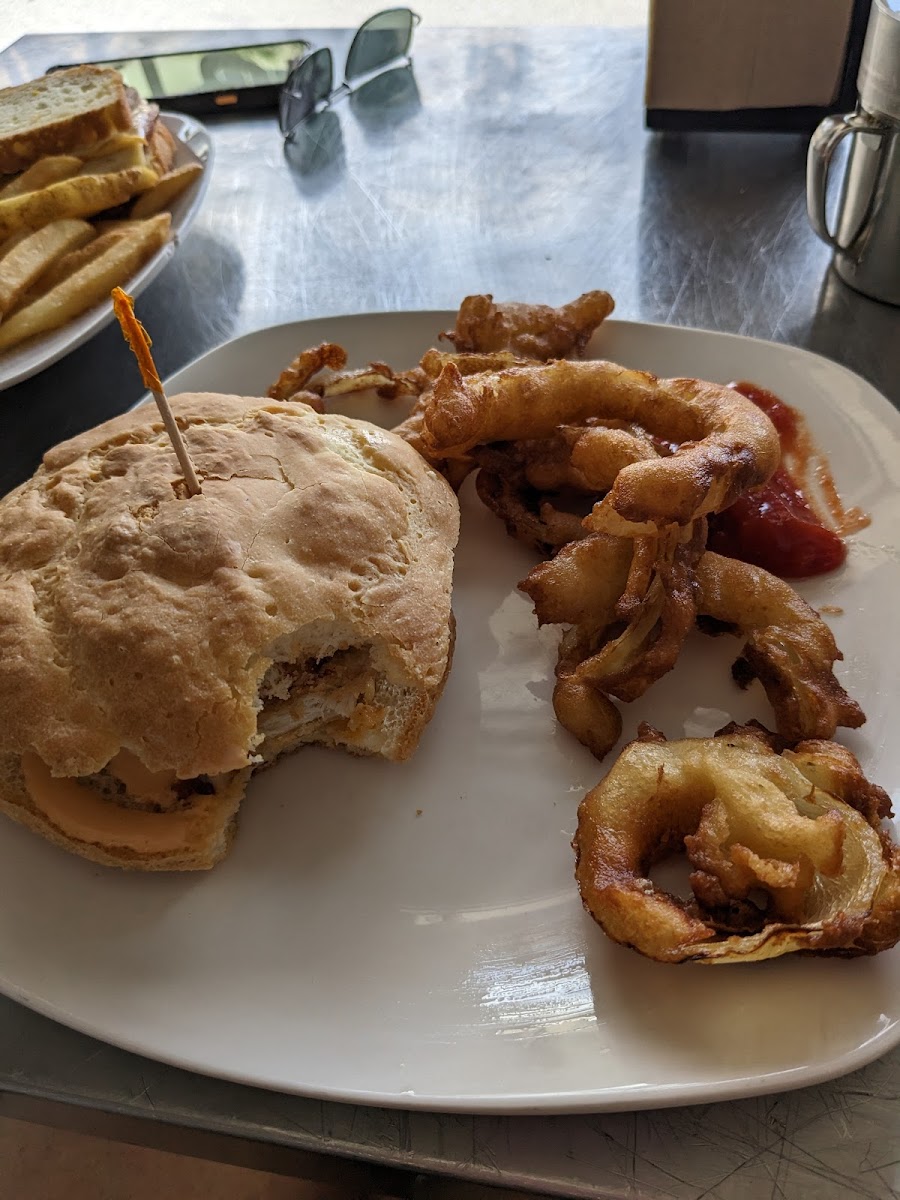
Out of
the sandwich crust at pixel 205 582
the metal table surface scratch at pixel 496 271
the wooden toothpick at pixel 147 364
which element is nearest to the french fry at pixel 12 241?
the metal table surface scratch at pixel 496 271

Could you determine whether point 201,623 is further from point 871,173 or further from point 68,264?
point 871,173

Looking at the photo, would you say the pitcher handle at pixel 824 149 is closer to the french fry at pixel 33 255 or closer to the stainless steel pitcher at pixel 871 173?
the stainless steel pitcher at pixel 871 173

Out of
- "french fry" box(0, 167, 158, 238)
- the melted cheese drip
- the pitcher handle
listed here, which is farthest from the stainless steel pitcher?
the melted cheese drip

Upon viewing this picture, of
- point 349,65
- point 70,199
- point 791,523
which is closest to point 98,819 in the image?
point 791,523

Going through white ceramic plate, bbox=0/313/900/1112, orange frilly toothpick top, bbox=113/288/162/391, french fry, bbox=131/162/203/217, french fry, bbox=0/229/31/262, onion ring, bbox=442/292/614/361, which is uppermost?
orange frilly toothpick top, bbox=113/288/162/391

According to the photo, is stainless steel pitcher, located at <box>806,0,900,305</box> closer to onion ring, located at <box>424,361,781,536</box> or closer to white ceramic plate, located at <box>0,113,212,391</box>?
onion ring, located at <box>424,361,781,536</box>
